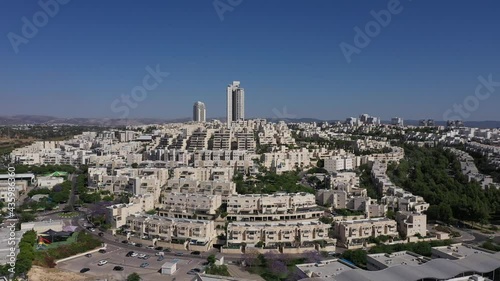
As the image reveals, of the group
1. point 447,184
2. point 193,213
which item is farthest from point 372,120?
point 193,213

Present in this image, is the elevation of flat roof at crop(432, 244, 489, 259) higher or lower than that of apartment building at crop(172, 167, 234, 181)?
lower

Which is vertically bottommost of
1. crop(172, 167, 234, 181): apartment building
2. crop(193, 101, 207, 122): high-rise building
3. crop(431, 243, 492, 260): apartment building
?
crop(431, 243, 492, 260): apartment building

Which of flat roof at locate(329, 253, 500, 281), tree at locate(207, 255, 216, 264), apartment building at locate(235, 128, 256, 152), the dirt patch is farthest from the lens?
apartment building at locate(235, 128, 256, 152)

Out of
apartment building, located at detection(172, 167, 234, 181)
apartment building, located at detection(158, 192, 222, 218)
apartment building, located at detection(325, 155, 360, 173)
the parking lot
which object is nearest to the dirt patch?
the parking lot

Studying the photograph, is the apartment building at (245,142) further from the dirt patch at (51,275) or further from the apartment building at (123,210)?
the dirt patch at (51,275)

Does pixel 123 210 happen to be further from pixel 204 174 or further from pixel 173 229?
pixel 204 174

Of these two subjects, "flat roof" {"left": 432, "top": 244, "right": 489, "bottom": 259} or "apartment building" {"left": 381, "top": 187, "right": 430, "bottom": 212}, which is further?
"apartment building" {"left": 381, "top": 187, "right": 430, "bottom": 212}

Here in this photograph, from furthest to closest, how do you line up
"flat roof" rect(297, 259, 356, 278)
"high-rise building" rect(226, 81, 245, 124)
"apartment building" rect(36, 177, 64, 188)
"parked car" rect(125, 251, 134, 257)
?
"high-rise building" rect(226, 81, 245, 124)
"apartment building" rect(36, 177, 64, 188)
"parked car" rect(125, 251, 134, 257)
"flat roof" rect(297, 259, 356, 278)

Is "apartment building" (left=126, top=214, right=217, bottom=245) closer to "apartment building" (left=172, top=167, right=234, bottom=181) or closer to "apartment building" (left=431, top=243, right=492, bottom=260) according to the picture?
"apartment building" (left=172, top=167, right=234, bottom=181)
